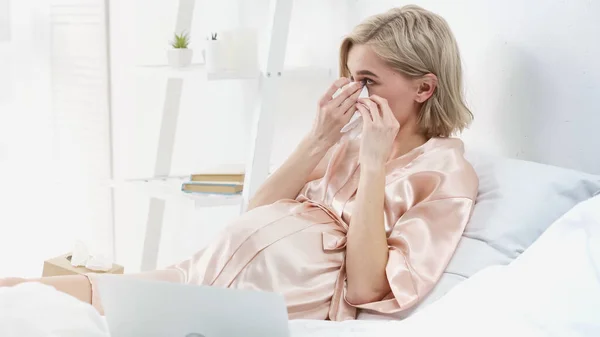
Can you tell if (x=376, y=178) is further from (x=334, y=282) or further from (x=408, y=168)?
(x=334, y=282)

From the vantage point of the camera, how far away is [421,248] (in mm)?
1613

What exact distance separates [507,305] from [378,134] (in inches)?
26.1

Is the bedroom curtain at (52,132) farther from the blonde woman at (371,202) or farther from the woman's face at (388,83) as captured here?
the woman's face at (388,83)

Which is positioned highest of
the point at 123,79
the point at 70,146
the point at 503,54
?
the point at 503,54

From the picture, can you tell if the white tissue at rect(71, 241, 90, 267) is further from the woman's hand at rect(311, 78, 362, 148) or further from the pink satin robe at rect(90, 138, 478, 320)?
the woman's hand at rect(311, 78, 362, 148)

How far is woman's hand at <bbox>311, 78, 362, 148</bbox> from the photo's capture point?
1.87m

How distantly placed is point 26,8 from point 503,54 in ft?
6.98

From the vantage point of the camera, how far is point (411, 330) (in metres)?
1.16

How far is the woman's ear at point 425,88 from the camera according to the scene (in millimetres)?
1815

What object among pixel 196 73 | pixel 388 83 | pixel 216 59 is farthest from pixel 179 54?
pixel 388 83

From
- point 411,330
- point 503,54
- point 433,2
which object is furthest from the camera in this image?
point 433,2

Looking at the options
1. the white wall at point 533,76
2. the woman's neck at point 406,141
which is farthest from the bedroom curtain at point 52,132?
the woman's neck at point 406,141

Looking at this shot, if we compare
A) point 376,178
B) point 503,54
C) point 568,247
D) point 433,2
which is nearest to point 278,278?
point 376,178

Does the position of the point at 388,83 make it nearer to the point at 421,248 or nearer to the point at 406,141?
the point at 406,141
